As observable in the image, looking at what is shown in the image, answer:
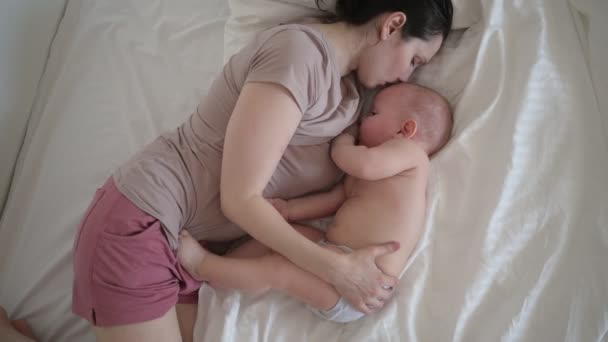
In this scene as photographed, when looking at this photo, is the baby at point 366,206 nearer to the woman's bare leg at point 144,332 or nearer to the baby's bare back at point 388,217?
the baby's bare back at point 388,217

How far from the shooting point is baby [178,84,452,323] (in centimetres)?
91

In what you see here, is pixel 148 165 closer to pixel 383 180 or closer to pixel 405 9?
pixel 383 180

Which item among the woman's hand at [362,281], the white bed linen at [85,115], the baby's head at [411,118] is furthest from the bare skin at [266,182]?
the white bed linen at [85,115]

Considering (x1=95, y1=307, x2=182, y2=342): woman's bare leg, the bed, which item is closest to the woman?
(x1=95, y1=307, x2=182, y2=342): woman's bare leg

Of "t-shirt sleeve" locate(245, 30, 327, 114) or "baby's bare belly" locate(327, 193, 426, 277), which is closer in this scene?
"t-shirt sleeve" locate(245, 30, 327, 114)

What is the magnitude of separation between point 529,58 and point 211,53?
2.71ft

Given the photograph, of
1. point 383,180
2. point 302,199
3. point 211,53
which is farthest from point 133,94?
point 383,180

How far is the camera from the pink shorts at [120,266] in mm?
832

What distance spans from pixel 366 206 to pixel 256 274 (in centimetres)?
27

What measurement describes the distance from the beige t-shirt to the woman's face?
66 millimetres

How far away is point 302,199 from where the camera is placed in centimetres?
104

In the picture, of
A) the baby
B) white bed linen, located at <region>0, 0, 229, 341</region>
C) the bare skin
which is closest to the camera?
the bare skin

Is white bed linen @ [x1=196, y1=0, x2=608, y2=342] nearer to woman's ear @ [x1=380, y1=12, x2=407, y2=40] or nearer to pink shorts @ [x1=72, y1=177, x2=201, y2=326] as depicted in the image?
pink shorts @ [x1=72, y1=177, x2=201, y2=326]

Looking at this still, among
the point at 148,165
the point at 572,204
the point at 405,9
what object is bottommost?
the point at 572,204
